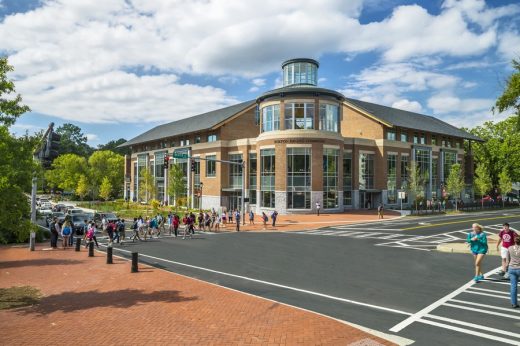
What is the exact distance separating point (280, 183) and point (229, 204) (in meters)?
11.4

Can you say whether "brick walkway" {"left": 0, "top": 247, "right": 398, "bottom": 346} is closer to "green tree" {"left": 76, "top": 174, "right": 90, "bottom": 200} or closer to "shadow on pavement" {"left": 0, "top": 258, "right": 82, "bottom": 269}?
"shadow on pavement" {"left": 0, "top": 258, "right": 82, "bottom": 269}

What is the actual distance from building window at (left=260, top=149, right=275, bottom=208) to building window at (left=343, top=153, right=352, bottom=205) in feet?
35.0

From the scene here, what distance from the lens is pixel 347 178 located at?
48.3 metres

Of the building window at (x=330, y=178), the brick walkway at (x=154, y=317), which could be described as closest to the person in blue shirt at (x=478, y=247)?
the brick walkway at (x=154, y=317)

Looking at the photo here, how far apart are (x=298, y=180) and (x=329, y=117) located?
862 centimetres

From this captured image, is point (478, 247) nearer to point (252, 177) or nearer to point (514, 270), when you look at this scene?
point (514, 270)

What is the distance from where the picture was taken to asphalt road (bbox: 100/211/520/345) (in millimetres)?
8391

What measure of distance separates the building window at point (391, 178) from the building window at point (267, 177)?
1785 centimetres

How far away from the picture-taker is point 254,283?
41.1 feet

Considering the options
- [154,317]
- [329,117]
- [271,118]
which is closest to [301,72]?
[329,117]

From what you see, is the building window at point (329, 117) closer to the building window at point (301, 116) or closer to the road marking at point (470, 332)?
the building window at point (301, 116)

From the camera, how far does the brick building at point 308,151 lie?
138 feet

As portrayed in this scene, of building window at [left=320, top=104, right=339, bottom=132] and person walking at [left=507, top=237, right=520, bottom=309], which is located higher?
building window at [left=320, top=104, right=339, bottom=132]

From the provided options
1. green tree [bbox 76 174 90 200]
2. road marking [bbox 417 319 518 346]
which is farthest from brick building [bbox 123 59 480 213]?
road marking [bbox 417 319 518 346]
